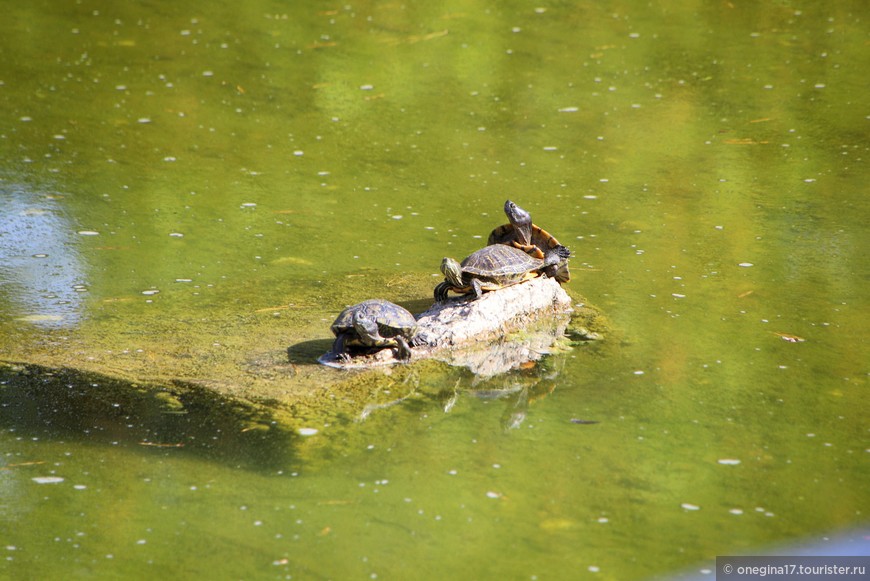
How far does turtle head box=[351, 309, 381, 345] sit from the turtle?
2.14ft

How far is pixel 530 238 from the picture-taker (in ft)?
19.9

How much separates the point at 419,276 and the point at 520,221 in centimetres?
75

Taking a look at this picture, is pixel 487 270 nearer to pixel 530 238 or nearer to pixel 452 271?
pixel 452 271

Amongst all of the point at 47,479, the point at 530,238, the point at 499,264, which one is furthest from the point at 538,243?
the point at 47,479

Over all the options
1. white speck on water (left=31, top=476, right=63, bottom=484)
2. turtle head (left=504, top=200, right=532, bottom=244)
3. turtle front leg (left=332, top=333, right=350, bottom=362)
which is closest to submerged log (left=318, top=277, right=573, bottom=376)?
turtle front leg (left=332, top=333, right=350, bottom=362)

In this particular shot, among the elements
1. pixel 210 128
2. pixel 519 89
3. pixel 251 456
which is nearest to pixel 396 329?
pixel 251 456

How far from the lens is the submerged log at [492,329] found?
5203mm

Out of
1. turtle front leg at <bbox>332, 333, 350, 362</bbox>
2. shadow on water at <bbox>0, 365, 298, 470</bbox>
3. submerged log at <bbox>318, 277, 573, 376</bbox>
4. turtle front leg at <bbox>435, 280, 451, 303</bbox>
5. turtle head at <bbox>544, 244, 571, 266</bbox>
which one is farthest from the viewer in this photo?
turtle head at <bbox>544, 244, 571, 266</bbox>

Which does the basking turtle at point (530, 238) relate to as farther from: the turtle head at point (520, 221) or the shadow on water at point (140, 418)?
the shadow on water at point (140, 418)

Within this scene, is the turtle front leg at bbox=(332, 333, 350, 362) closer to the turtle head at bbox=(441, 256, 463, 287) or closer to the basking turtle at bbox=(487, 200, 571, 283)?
the turtle head at bbox=(441, 256, 463, 287)

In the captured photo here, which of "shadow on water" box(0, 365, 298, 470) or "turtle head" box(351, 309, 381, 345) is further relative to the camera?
"turtle head" box(351, 309, 381, 345)

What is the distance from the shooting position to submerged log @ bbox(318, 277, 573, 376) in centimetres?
520

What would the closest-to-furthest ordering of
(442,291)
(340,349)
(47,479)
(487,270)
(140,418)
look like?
(47,479) → (140,418) → (340,349) → (487,270) → (442,291)

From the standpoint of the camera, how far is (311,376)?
4.92 metres
